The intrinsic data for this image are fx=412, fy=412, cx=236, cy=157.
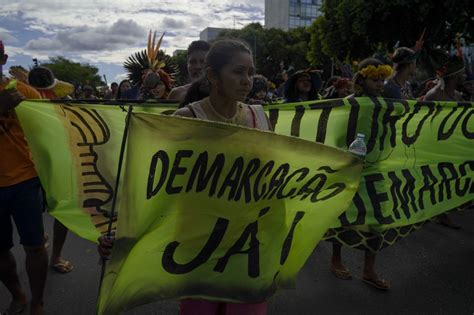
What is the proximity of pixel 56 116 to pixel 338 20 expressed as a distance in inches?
876

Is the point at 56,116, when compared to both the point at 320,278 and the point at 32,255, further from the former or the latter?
the point at 320,278

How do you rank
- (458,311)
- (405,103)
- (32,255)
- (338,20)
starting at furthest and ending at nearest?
(338,20) < (405,103) < (458,311) < (32,255)

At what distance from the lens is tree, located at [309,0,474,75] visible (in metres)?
17.1

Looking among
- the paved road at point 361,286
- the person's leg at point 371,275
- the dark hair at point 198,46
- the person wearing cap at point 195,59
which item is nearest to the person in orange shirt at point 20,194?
the paved road at point 361,286

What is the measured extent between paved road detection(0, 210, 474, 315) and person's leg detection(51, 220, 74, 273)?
77 millimetres

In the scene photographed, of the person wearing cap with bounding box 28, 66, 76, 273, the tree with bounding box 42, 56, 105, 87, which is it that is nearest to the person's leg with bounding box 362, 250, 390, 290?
the person wearing cap with bounding box 28, 66, 76, 273

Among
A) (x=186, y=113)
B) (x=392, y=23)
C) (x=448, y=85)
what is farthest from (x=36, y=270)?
(x=392, y=23)

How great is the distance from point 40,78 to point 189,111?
2.90 m

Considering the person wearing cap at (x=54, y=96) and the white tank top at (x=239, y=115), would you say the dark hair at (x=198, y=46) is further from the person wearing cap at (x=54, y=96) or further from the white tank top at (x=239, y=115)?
the white tank top at (x=239, y=115)

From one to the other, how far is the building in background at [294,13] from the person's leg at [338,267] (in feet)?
306

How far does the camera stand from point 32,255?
9.25ft

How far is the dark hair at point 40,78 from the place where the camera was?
4164 mm

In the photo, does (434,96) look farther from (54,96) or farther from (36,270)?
(36,270)

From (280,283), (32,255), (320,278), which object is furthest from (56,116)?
(320,278)
